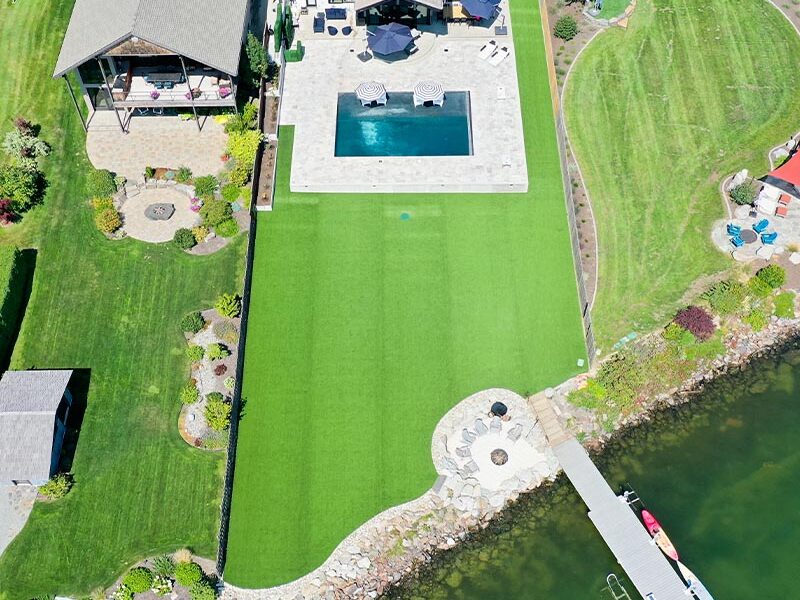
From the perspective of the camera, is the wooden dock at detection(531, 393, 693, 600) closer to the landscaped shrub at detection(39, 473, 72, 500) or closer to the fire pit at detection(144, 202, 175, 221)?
the landscaped shrub at detection(39, 473, 72, 500)

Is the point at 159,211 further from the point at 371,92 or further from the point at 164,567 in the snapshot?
the point at 164,567

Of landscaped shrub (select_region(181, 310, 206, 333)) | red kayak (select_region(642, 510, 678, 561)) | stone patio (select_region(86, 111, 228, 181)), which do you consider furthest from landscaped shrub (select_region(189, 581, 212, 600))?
stone patio (select_region(86, 111, 228, 181))

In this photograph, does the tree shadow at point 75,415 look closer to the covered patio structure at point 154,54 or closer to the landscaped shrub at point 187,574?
the landscaped shrub at point 187,574

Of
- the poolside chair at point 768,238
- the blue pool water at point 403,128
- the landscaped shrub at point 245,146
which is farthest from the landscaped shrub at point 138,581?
the poolside chair at point 768,238

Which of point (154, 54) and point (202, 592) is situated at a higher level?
point (154, 54)

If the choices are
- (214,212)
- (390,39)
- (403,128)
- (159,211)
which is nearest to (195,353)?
(214,212)

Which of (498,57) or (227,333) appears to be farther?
(498,57)
